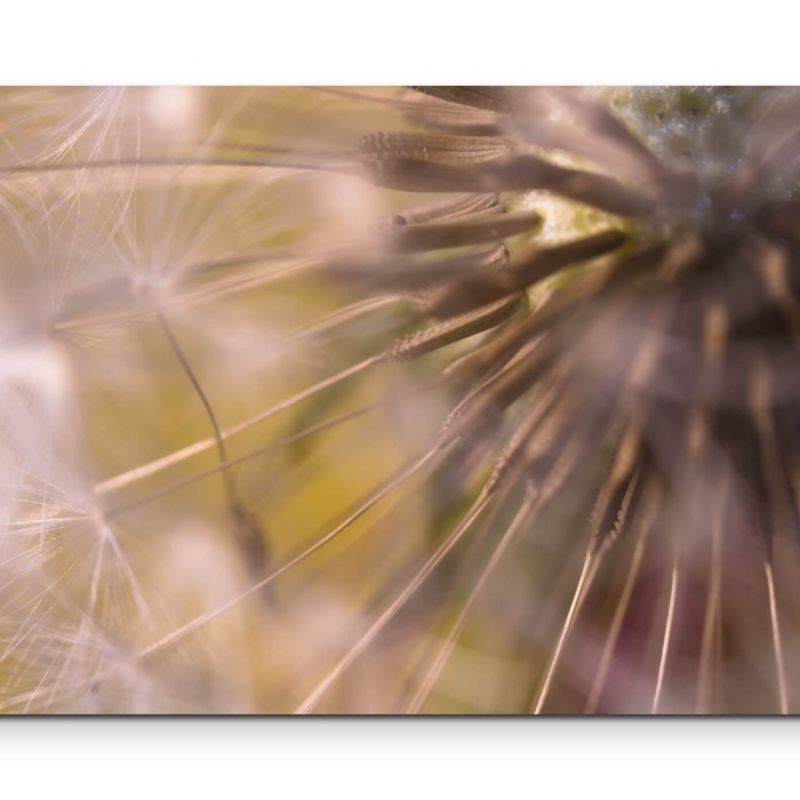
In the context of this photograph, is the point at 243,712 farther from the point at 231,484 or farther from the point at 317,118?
the point at 317,118

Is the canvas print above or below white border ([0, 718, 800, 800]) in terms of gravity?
above
